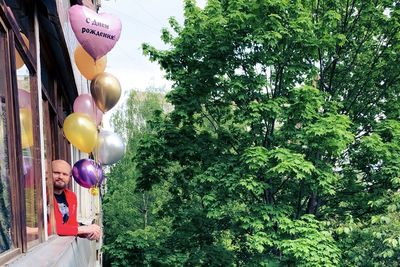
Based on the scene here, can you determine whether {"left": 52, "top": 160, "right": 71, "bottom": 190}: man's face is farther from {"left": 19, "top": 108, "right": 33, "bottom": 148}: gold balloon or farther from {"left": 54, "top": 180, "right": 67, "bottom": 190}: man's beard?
{"left": 19, "top": 108, "right": 33, "bottom": 148}: gold balloon

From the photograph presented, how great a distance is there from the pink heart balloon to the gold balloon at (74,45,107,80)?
32cm

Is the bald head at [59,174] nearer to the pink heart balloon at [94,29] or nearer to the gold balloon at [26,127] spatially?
the gold balloon at [26,127]

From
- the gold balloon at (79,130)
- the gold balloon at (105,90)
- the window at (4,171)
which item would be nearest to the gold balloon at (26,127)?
the window at (4,171)

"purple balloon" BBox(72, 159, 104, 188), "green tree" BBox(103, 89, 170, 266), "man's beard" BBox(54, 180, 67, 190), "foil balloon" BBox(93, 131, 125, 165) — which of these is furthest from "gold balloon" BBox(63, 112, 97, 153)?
"green tree" BBox(103, 89, 170, 266)

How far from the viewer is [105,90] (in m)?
4.66

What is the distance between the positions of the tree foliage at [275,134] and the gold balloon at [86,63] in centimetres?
502

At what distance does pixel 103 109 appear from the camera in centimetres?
492

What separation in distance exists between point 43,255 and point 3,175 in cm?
72

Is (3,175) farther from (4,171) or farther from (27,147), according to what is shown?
(27,147)

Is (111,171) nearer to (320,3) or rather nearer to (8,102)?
(320,3)

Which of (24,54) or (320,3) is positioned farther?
(320,3)

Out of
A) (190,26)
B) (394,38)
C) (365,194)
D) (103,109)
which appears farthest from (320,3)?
(103,109)

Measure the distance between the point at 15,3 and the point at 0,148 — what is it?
1029mm

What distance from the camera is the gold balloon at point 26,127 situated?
2.52 metres
